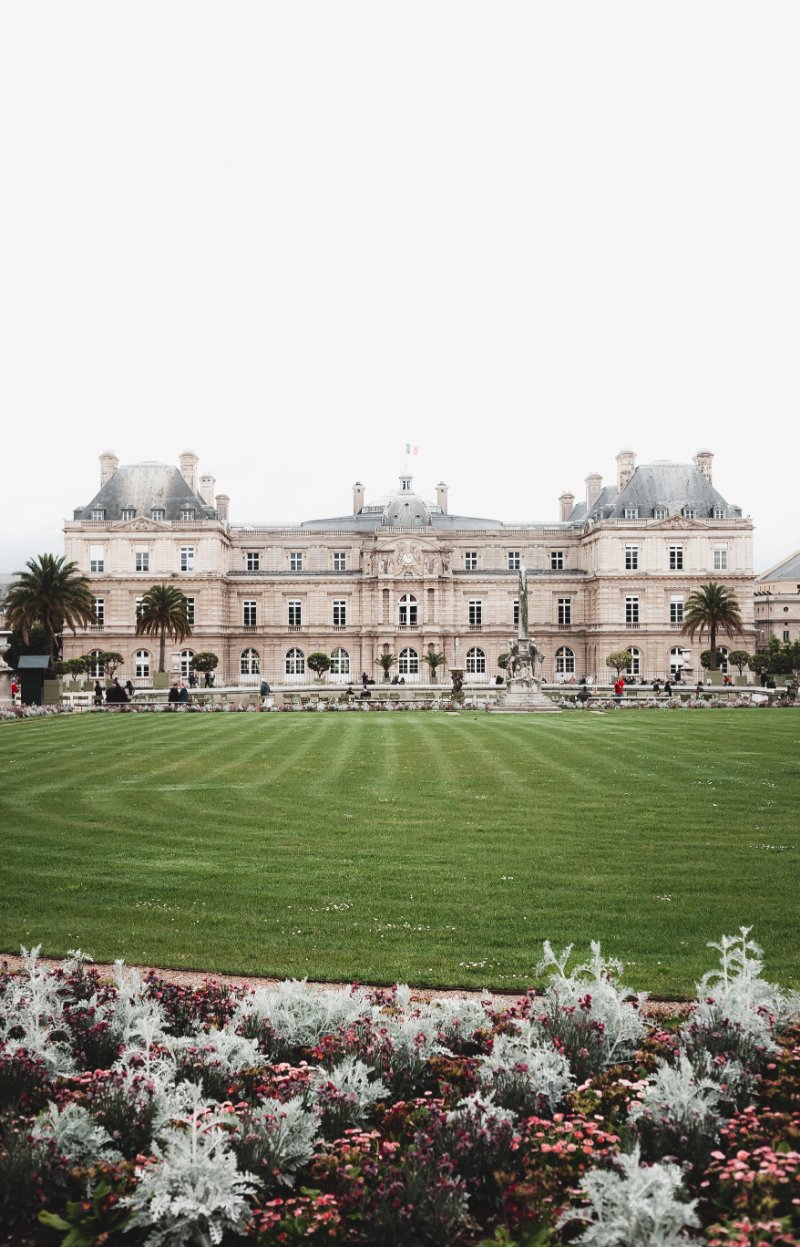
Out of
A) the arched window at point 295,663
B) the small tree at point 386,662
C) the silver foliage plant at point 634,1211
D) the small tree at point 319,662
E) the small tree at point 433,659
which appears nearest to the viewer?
the silver foliage plant at point 634,1211

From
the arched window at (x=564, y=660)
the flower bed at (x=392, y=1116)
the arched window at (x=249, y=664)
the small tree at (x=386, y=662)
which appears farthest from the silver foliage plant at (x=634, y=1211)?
the arched window at (x=564, y=660)

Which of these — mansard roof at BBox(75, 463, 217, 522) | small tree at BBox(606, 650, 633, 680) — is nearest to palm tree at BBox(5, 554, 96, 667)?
mansard roof at BBox(75, 463, 217, 522)

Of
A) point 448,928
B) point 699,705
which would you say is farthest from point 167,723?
point 448,928

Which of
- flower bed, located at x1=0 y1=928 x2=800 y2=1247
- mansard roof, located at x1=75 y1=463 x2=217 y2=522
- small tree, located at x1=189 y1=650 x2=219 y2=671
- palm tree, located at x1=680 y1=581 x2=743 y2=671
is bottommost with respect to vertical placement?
flower bed, located at x1=0 y1=928 x2=800 y2=1247

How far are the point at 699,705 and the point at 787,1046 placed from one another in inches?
1641

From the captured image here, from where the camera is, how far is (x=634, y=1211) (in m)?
4.76

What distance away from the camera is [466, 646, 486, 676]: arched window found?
78.1 metres

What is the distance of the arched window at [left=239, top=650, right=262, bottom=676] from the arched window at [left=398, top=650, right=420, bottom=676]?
12138mm

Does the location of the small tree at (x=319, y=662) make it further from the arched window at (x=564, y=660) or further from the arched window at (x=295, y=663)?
the arched window at (x=564, y=660)

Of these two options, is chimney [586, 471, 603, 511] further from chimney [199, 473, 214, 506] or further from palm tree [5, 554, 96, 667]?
palm tree [5, 554, 96, 667]

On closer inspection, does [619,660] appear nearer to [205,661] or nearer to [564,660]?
[564,660]

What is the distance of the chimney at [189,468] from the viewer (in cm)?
7825

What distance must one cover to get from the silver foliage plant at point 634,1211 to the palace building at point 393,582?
2775 inches

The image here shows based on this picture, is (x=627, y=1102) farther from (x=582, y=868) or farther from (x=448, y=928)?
(x=582, y=868)
